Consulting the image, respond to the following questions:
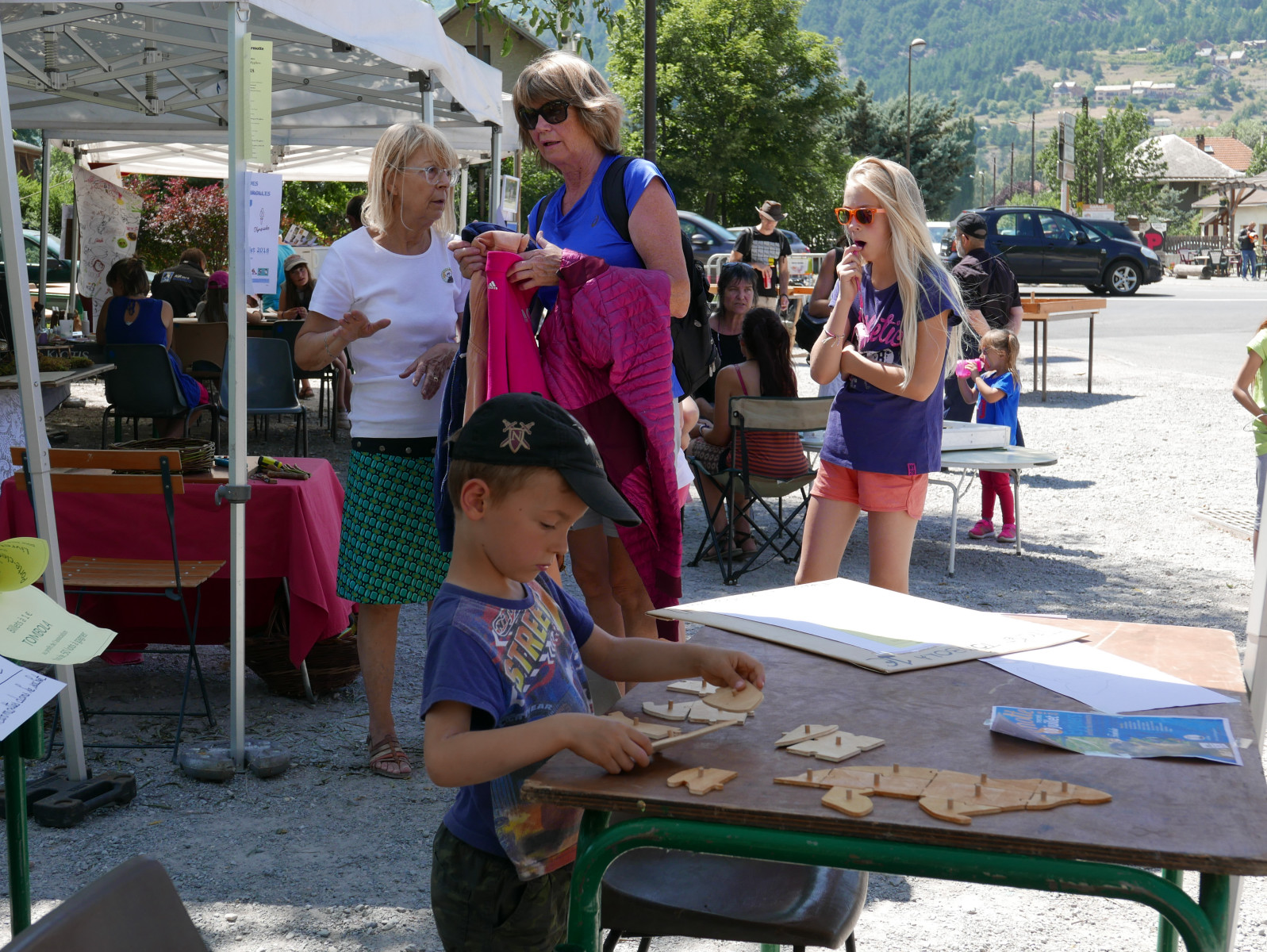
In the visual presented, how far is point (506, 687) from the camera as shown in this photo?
1.62m

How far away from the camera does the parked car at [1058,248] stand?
2361 centimetres

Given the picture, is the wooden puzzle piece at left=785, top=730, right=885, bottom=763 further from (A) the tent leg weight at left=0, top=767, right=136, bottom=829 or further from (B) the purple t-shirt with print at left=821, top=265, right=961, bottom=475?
(A) the tent leg weight at left=0, top=767, right=136, bottom=829

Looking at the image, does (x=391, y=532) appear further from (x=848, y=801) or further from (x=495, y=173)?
(x=495, y=173)

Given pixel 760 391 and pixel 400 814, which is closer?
pixel 400 814

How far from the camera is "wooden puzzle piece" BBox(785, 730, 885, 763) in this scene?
1434mm

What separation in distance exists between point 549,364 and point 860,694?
1547mm

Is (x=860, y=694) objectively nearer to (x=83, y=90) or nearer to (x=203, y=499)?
(x=203, y=499)

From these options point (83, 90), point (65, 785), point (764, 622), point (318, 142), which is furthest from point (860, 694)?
point (318, 142)

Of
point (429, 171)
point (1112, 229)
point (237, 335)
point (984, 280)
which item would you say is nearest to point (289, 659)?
point (237, 335)

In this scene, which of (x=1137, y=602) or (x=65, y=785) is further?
(x=1137, y=602)

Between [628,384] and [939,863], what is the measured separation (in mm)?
1880

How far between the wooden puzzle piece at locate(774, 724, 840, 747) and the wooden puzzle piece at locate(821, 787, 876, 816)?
164 millimetres

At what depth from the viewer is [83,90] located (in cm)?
842

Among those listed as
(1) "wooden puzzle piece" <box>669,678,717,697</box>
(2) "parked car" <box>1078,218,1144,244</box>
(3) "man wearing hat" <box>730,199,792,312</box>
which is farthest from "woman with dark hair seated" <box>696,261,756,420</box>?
(2) "parked car" <box>1078,218,1144,244</box>
